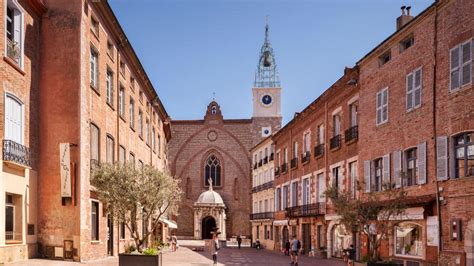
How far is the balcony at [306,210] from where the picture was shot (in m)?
36.4

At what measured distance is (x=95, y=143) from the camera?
25.8m

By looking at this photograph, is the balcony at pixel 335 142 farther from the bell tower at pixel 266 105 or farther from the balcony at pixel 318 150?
the bell tower at pixel 266 105

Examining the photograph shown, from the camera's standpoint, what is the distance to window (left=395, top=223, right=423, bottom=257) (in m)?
23.2

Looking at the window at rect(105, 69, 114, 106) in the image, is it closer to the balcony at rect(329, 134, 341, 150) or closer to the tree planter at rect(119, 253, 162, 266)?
the tree planter at rect(119, 253, 162, 266)

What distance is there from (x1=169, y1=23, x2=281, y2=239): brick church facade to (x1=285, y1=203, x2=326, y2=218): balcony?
1087 inches

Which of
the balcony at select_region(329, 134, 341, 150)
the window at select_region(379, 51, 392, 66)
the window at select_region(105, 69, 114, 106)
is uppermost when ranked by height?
the window at select_region(379, 51, 392, 66)

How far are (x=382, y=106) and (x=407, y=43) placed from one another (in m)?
3.15

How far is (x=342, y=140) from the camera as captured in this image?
3266 cm

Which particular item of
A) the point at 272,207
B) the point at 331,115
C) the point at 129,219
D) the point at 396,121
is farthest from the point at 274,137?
the point at 129,219

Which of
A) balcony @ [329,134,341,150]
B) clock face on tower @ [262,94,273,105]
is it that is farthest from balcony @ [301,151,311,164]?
clock face on tower @ [262,94,273,105]

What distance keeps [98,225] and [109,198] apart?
13.0 ft

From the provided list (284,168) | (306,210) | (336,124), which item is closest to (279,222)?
(284,168)

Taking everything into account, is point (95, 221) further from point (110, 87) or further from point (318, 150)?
point (318, 150)

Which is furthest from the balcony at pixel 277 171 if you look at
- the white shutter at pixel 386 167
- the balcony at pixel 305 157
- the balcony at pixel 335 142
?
the white shutter at pixel 386 167
